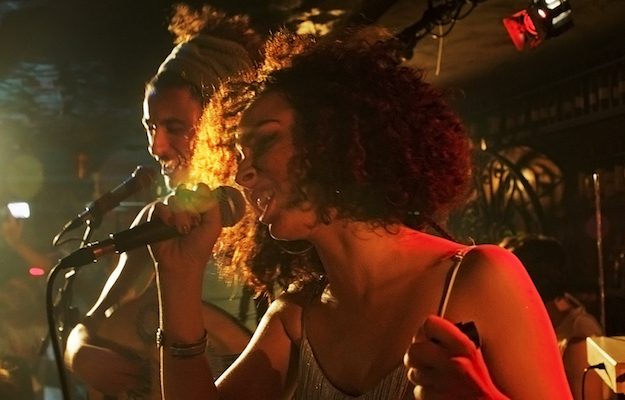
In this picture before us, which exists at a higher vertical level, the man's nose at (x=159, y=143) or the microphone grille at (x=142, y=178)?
the man's nose at (x=159, y=143)

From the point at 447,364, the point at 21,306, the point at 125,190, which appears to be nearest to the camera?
the point at 447,364

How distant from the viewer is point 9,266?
4.29m

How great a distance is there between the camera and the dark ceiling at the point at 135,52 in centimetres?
313

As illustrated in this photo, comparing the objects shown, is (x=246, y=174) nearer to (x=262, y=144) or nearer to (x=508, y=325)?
(x=262, y=144)

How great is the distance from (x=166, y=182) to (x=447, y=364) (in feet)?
4.21

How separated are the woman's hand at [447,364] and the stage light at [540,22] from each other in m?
2.36

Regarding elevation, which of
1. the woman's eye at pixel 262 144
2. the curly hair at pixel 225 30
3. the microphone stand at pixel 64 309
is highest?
the curly hair at pixel 225 30

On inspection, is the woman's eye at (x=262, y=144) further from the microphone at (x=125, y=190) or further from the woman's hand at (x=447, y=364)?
the microphone at (x=125, y=190)

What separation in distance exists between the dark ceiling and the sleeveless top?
2152mm

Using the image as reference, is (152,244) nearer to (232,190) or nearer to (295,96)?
(232,190)

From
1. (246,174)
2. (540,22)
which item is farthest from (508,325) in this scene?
(540,22)

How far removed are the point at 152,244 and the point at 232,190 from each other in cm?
20

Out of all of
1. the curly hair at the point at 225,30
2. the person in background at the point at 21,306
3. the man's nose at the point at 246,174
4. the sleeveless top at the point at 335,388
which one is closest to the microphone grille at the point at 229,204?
the man's nose at the point at 246,174

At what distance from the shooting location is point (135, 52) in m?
3.66
